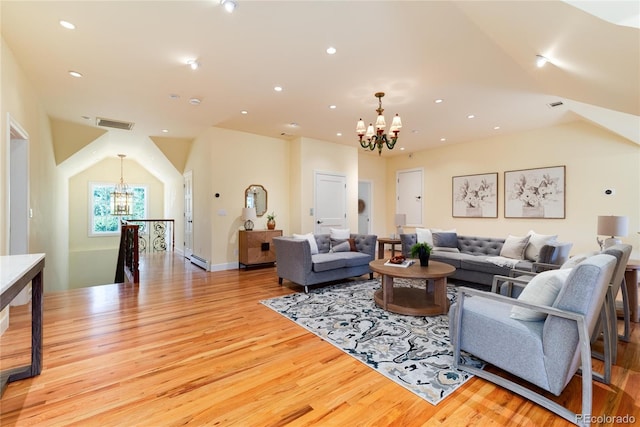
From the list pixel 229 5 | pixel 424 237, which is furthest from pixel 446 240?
pixel 229 5

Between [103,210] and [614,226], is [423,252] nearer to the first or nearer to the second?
[614,226]

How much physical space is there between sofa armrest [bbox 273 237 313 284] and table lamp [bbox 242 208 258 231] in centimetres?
165

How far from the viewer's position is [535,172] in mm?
5930

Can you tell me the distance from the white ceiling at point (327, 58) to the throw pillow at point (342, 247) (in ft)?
7.33

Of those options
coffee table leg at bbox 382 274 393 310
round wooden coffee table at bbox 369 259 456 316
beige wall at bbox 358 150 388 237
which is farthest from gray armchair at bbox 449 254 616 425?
beige wall at bbox 358 150 388 237

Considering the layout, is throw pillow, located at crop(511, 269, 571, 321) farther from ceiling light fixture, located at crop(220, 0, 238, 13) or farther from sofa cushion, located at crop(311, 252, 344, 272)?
ceiling light fixture, located at crop(220, 0, 238, 13)

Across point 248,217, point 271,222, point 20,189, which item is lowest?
point 271,222

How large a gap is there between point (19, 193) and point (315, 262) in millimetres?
3825

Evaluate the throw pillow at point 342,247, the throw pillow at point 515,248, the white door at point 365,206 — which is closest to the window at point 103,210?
the white door at point 365,206

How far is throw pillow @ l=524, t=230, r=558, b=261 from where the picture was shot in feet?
13.6

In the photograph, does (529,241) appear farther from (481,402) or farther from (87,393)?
(87,393)

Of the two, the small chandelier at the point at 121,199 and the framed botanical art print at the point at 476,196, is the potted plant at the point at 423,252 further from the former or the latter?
the small chandelier at the point at 121,199

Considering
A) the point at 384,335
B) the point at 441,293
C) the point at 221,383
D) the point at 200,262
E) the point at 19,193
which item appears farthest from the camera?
the point at 200,262

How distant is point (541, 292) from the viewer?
6.12ft
